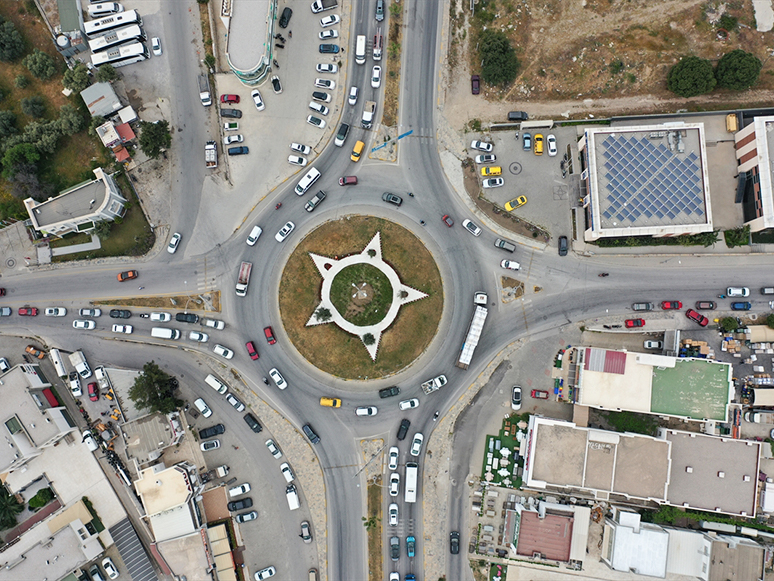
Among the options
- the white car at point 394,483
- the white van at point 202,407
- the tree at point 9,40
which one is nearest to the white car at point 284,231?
the white van at point 202,407

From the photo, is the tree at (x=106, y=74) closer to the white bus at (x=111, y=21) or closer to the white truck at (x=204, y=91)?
the white bus at (x=111, y=21)

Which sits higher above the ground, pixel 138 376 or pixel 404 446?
pixel 138 376

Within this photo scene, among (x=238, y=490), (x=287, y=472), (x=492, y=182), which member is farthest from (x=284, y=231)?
(x=238, y=490)

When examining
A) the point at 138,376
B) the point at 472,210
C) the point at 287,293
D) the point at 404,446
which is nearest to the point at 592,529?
the point at 404,446

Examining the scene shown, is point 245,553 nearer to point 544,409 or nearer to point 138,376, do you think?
point 138,376

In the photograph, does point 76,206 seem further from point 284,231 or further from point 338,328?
point 338,328

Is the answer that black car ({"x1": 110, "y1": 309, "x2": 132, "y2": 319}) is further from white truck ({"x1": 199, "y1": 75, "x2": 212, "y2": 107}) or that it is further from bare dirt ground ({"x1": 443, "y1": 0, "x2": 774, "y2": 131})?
bare dirt ground ({"x1": 443, "y1": 0, "x2": 774, "y2": 131})

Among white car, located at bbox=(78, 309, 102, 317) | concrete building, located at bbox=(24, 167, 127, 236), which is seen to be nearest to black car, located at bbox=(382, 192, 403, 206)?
concrete building, located at bbox=(24, 167, 127, 236)
